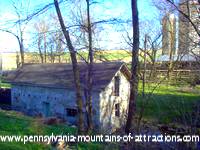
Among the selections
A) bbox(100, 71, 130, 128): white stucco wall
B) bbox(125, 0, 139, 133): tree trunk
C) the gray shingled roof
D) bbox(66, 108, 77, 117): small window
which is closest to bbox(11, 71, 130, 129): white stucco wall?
bbox(100, 71, 130, 128): white stucco wall

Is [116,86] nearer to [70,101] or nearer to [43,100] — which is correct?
[70,101]

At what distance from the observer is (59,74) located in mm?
30219

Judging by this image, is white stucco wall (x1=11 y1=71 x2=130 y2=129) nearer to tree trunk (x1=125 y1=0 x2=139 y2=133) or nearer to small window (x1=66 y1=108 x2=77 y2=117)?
small window (x1=66 y1=108 x2=77 y2=117)

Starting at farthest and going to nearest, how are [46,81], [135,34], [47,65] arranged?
[47,65] → [46,81] → [135,34]

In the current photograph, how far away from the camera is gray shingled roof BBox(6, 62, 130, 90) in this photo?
26172 millimetres

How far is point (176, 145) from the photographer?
39.2 feet

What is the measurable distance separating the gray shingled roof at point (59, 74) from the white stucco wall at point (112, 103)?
0.73 meters

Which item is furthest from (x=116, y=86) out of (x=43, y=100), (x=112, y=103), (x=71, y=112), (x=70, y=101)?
(x=43, y=100)

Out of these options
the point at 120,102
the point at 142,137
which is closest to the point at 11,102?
the point at 120,102

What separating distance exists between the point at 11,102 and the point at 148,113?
14.3 m

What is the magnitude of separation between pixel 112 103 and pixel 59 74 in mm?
6192

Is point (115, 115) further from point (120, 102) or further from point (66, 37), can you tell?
point (66, 37)

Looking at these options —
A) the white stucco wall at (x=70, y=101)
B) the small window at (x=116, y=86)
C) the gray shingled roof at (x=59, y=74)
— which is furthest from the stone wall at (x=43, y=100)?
the small window at (x=116, y=86)

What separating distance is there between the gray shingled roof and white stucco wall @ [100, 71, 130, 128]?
0.73 m
